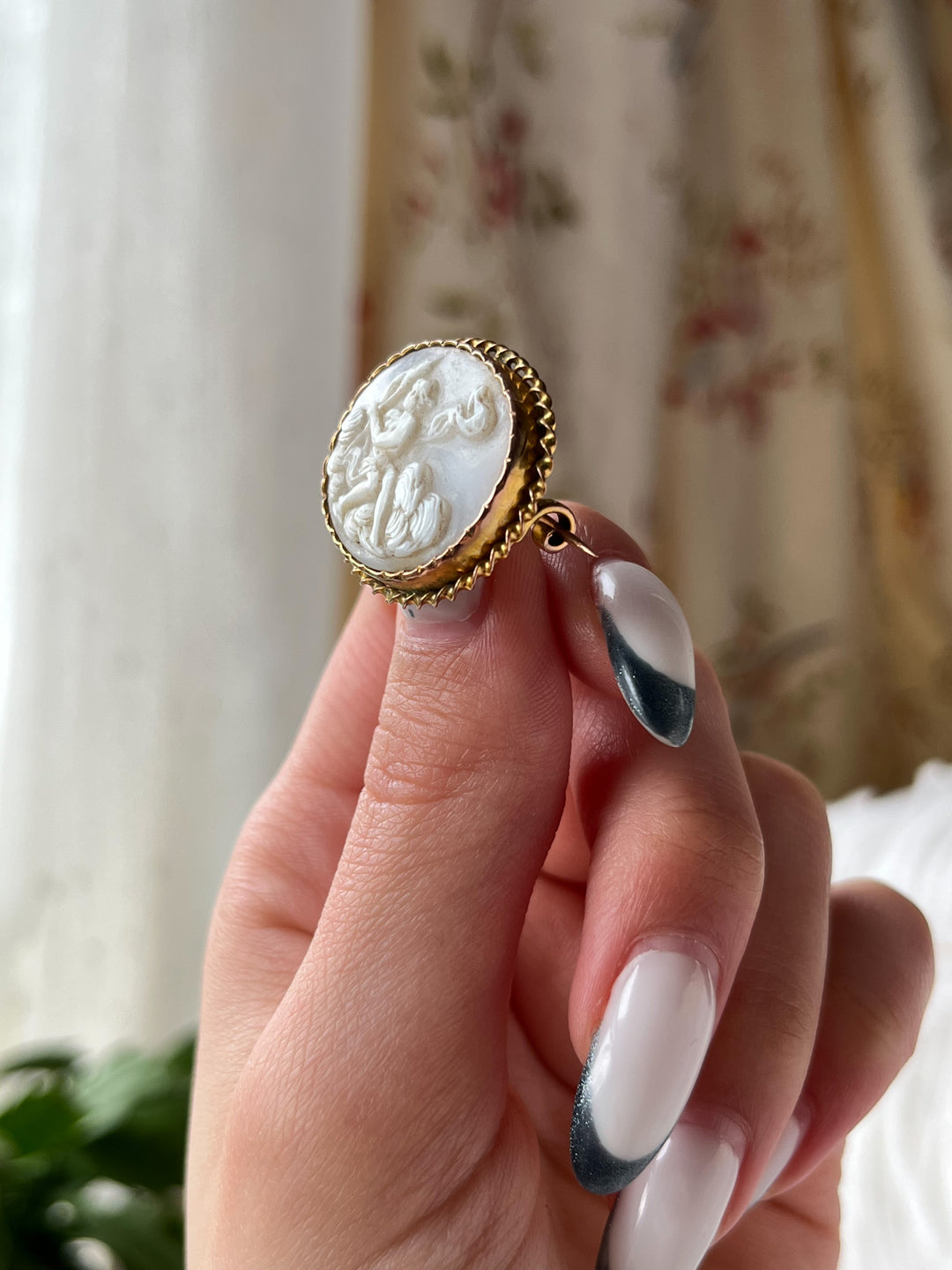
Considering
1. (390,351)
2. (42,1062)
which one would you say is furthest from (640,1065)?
(390,351)

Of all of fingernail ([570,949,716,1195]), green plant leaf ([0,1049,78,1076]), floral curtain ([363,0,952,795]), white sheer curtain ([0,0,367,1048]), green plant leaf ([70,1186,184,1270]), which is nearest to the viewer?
fingernail ([570,949,716,1195])

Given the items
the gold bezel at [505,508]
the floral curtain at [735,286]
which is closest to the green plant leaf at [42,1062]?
the gold bezel at [505,508]

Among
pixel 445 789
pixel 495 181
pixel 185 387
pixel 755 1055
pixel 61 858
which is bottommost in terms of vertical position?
pixel 61 858

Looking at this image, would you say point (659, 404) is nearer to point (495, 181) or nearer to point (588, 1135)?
point (495, 181)

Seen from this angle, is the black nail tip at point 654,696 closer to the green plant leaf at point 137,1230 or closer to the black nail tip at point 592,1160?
the black nail tip at point 592,1160

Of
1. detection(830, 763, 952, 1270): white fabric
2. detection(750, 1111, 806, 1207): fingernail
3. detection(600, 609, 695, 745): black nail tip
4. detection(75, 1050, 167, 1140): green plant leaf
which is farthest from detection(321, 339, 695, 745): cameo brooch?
detection(75, 1050, 167, 1140): green plant leaf

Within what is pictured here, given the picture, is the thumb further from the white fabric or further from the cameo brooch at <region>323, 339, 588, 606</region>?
the white fabric

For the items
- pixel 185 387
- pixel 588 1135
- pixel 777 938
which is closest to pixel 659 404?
pixel 185 387
